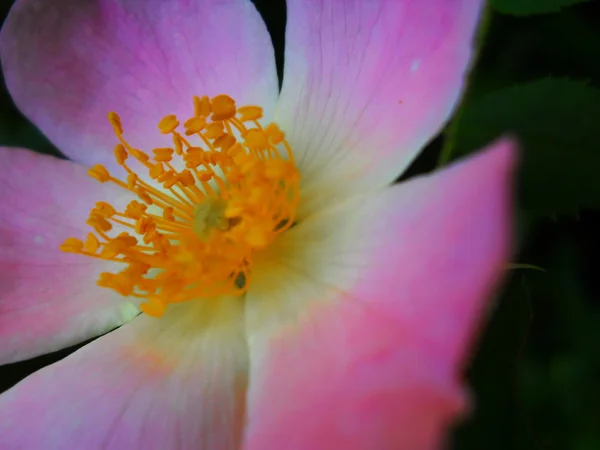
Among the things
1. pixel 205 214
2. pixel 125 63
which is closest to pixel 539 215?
pixel 205 214

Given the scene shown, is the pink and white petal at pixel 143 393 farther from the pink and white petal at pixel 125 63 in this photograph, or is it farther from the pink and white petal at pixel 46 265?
the pink and white petal at pixel 125 63

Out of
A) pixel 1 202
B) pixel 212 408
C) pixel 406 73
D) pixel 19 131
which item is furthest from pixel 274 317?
pixel 19 131

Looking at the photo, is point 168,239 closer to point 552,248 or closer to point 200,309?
point 200,309

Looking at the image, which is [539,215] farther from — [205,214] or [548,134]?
[205,214]

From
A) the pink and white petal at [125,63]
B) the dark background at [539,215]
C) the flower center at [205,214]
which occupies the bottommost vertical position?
the dark background at [539,215]

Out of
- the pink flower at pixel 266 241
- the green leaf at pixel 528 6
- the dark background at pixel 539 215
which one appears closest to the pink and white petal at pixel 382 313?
the pink flower at pixel 266 241

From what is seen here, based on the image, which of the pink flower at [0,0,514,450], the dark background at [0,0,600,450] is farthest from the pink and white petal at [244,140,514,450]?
the dark background at [0,0,600,450]

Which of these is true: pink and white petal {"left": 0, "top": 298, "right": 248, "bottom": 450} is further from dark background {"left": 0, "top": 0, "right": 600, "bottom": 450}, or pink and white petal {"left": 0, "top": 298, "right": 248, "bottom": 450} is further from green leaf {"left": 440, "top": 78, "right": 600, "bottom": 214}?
green leaf {"left": 440, "top": 78, "right": 600, "bottom": 214}
